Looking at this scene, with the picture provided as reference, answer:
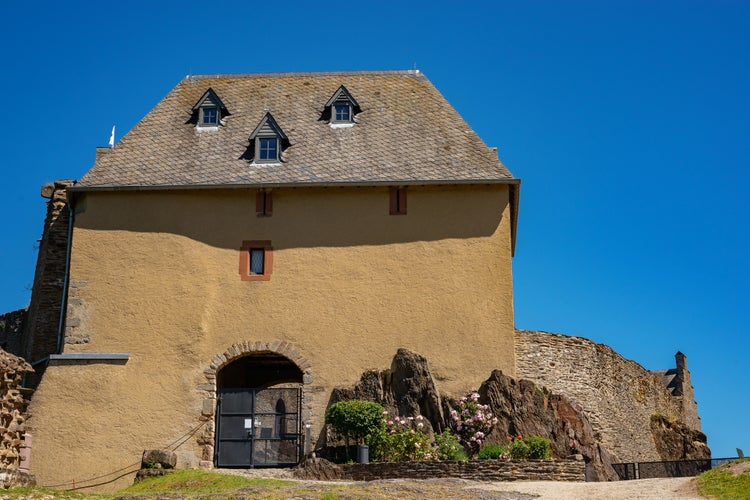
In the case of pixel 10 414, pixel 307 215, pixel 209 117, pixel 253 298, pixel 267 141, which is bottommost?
pixel 10 414

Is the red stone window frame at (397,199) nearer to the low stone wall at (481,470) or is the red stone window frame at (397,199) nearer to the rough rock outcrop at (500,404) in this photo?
the rough rock outcrop at (500,404)

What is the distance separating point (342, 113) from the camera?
31438 millimetres

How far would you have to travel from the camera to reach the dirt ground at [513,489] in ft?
63.5

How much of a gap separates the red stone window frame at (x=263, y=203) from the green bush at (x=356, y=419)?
590cm

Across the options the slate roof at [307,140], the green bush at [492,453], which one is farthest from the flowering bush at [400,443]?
the slate roof at [307,140]

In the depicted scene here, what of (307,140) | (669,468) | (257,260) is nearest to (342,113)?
(307,140)

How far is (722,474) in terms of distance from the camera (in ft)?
67.1

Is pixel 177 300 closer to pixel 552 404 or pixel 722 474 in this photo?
pixel 552 404

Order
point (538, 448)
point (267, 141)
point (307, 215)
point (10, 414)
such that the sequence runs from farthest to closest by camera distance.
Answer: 1. point (267, 141)
2. point (307, 215)
3. point (538, 448)
4. point (10, 414)

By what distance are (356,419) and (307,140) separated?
873 centimetres

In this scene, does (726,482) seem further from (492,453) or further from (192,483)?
(192,483)

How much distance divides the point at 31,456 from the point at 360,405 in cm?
815

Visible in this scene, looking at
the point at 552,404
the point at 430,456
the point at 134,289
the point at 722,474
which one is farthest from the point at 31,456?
the point at 722,474

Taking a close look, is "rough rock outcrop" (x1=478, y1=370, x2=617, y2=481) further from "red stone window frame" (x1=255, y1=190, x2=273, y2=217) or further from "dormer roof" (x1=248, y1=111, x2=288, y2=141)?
"dormer roof" (x1=248, y1=111, x2=288, y2=141)
